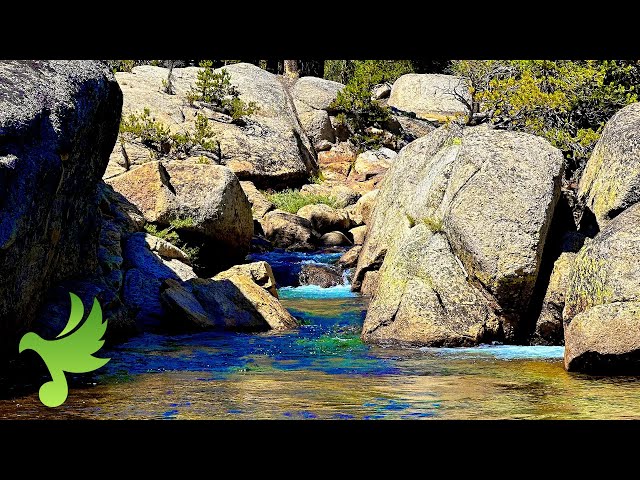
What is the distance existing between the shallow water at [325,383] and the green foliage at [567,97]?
6.44m

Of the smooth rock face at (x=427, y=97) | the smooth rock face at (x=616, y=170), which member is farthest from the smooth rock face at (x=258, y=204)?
the smooth rock face at (x=427, y=97)

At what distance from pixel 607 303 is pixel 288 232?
1058 cm

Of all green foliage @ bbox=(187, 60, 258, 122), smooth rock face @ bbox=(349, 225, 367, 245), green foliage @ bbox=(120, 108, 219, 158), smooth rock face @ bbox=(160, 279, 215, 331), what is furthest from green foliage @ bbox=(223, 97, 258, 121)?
smooth rock face @ bbox=(160, 279, 215, 331)

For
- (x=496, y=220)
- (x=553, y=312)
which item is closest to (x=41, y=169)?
(x=496, y=220)

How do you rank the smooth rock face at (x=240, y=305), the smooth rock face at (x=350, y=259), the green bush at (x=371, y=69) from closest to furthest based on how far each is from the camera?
1. the smooth rock face at (x=240, y=305)
2. the smooth rock face at (x=350, y=259)
3. the green bush at (x=371, y=69)

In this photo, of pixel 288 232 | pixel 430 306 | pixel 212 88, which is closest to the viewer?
pixel 430 306

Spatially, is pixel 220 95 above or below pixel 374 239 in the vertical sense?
above

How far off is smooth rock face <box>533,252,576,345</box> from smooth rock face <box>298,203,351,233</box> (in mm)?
9554

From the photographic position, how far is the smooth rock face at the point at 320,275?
14966 mm

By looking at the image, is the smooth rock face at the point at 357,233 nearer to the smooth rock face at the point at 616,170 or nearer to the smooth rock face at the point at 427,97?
the smooth rock face at the point at 616,170

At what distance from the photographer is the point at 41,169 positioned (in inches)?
282

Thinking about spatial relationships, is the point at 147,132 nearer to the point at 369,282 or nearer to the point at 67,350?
the point at 369,282

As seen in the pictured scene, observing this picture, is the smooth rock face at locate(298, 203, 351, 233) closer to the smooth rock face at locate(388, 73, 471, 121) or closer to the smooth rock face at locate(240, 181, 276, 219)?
the smooth rock face at locate(240, 181, 276, 219)
